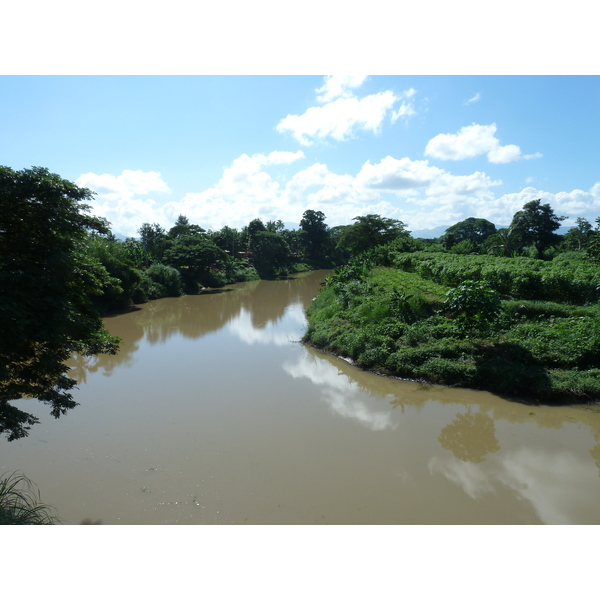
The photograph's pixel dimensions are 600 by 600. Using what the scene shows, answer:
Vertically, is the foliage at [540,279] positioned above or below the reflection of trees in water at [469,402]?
above

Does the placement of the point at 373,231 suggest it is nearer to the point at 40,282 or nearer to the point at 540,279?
the point at 540,279

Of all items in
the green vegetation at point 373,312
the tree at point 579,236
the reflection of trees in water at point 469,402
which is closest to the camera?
the green vegetation at point 373,312

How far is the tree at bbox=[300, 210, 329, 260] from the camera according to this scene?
154 feet

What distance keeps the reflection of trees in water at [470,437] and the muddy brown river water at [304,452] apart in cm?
3

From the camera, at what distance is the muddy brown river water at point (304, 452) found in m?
5.20

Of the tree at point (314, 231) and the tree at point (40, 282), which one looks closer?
the tree at point (40, 282)

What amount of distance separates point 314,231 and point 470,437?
1638 inches

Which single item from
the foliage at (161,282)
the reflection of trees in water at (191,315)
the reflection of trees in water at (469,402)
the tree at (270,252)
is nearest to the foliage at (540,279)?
the reflection of trees in water at (469,402)

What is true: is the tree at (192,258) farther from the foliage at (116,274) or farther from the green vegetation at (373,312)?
the foliage at (116,274)

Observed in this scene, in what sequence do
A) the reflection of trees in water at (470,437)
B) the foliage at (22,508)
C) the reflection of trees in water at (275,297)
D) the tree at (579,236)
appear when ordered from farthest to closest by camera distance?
the tree at (579,236), the reflection of trees in water at (275,297), the reflection of trees in water at (470,437), the foliage at (22,508)

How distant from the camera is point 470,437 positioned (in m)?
7.03

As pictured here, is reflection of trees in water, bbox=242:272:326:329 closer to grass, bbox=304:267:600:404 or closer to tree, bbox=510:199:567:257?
grass, bbox=304:267:600:404

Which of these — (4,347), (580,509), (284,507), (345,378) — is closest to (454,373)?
(345,378)

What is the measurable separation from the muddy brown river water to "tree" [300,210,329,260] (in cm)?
3752
